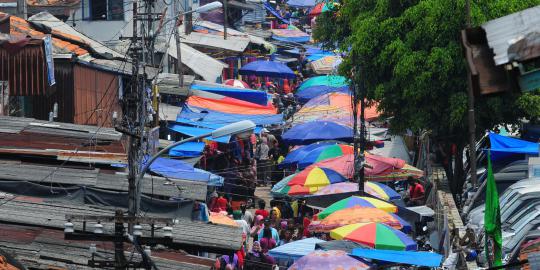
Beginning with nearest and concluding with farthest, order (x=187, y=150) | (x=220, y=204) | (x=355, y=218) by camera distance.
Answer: (x=355, y=218) → (x=220, y=204) → (x=187, y=150)

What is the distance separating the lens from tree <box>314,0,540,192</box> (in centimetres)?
2938

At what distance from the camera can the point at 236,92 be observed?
130ft

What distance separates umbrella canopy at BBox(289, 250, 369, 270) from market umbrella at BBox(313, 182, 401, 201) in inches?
326

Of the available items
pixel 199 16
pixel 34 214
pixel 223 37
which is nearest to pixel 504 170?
pixel 34 214

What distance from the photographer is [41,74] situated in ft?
81.7

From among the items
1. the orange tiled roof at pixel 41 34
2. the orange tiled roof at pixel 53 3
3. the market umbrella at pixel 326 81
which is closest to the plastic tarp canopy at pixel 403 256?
the orange tiled roof at pixel 41 34

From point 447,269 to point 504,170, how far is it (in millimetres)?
10946

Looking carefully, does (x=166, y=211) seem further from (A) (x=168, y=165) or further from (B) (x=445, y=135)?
(B) (x=445, y=135)

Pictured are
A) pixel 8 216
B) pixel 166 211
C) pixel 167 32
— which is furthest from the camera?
pixel 167 32

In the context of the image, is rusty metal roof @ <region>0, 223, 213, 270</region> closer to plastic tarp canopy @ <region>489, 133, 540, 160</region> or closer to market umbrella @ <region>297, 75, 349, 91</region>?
plastic tarp canopy @ <region>489, 133, 540, 160</region>

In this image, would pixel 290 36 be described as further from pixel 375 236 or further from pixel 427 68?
pixel 375 236

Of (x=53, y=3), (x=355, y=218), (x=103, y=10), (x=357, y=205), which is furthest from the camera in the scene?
(x=103, y=10)

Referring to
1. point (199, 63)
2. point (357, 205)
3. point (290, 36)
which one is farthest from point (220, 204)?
point (290, 36)

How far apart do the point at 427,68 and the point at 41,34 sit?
8479mm
